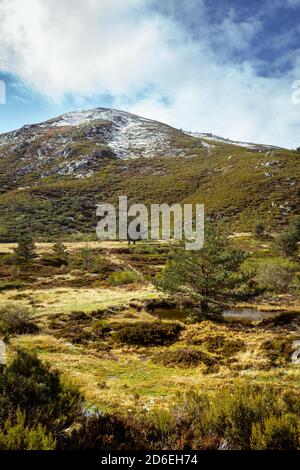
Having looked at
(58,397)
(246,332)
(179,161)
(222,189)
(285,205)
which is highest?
(179,161)

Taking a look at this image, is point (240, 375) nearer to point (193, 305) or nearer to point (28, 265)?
point (193, 305)

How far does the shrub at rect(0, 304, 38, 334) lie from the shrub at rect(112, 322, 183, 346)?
5.19 meters

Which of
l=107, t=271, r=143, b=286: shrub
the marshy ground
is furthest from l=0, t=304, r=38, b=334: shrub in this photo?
l=107, t=271, r=143, b=286: shrub

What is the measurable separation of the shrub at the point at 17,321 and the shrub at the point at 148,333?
5189 mm

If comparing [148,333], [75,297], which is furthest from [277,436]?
[75,297]

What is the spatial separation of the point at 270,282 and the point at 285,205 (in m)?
77.0

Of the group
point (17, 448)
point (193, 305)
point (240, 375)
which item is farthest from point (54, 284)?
point (17, 448)

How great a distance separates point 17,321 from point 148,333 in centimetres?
792

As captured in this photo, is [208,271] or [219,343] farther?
[208,271]

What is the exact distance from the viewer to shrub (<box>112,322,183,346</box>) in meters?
17.7

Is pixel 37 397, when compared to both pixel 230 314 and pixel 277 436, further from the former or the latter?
pixel 230 314

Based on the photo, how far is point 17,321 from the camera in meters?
18.6

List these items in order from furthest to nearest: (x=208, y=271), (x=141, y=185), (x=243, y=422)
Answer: (x=141, y=185)
(x=208, y=271)
(x=243, y=422)

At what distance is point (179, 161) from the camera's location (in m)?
183
